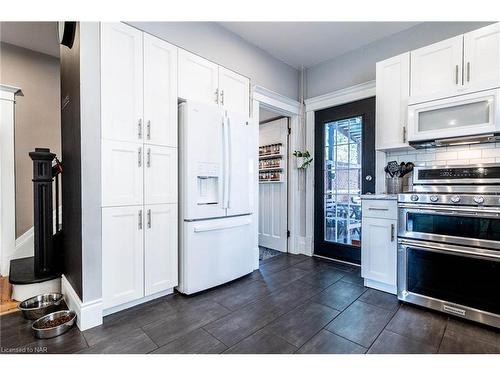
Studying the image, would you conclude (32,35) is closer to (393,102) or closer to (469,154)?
(393,102)

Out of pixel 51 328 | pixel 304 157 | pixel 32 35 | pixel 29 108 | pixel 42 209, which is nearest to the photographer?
pixel 51 328

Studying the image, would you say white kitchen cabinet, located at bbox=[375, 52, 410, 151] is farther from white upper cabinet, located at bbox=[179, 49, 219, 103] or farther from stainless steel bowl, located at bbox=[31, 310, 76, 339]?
stainless steel bowl, located at bbox=[31, 310, 76, 339]

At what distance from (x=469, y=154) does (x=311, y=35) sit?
207cm

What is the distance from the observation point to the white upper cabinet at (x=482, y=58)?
2.00 meters

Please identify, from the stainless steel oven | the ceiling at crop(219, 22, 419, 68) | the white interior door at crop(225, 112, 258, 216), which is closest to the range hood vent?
the stainless steel oven

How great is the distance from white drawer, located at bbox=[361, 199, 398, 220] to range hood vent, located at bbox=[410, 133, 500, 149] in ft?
2.09

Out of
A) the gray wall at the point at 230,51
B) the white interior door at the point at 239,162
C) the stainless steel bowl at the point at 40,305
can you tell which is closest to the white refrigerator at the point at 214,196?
the white interior door at the point at 239,162

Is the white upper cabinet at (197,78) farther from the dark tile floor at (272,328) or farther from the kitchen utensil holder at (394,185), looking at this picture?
the kitchen utensil holder at (394,185)

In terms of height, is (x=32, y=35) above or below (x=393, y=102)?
above

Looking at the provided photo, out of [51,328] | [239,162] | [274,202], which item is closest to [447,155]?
[239,162]

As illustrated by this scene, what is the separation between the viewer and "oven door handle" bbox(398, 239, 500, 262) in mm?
1811

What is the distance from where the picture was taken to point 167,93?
2.24m

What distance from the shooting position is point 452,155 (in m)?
2.46

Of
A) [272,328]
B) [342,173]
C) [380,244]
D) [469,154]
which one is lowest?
[272,328]
